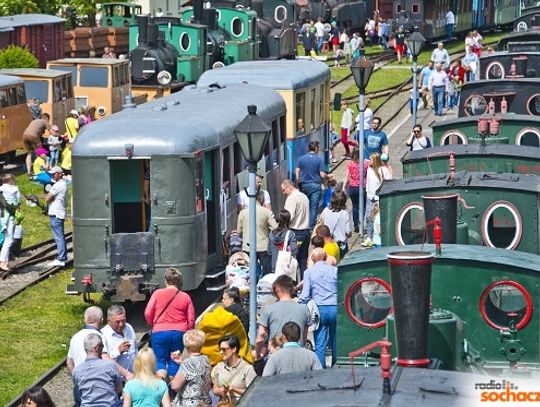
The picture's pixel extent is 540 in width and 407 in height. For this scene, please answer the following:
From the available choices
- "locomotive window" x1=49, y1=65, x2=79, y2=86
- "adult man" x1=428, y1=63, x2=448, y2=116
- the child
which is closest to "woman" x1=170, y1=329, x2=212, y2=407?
the child

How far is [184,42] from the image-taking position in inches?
1561

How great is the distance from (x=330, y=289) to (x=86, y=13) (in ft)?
154

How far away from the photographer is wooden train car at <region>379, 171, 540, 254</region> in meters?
14.2

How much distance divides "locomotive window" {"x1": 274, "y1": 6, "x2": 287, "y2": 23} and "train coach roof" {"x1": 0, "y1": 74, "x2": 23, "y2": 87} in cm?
1906

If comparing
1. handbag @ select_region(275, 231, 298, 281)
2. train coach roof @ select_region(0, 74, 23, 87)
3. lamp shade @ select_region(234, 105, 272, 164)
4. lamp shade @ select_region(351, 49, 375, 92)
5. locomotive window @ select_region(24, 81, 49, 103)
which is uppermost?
lamp shade @ select_region(234, 105, 272, 164)

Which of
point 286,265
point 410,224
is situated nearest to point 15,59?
point 286,265

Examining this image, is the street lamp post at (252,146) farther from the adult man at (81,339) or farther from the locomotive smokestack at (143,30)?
the locomotive smokestack at (143,30)

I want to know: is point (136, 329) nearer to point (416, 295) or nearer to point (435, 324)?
point (435, 324)

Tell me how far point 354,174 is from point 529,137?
155 inches

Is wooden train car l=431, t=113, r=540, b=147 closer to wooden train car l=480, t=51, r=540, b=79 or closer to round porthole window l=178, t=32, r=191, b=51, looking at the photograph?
wooden train car l=480, t=51, r=540, b=79

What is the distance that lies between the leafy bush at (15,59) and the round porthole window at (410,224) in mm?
27573

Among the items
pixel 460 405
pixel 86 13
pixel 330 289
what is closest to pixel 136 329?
pixel 330 289

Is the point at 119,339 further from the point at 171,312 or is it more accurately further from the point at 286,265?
the point at 286,265

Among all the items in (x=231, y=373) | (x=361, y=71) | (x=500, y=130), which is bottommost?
(x=231, y=373)
